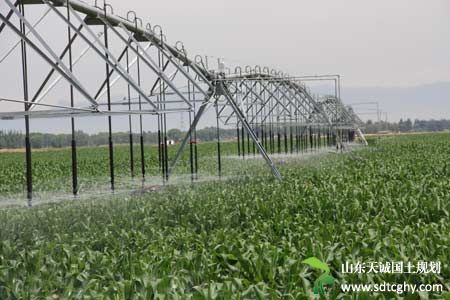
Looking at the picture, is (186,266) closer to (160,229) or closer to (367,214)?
(160,229)

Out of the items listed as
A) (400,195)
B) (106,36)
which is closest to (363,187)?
(400,195)

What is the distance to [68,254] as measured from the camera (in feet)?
18.7

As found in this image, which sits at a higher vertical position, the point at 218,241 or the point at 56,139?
the point at 56,139

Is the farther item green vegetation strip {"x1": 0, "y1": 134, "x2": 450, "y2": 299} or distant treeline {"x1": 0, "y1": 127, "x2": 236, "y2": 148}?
distant treeline {"x1": 0, "y1": 127, "x2": 236, "y2": 148}

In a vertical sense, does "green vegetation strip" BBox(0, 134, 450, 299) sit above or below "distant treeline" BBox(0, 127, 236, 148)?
below

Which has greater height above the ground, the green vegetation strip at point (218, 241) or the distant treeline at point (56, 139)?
the distant treeline at point (56, 139)

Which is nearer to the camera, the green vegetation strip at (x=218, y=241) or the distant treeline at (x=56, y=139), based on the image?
the green vegetation strip at (x=218, y=241)

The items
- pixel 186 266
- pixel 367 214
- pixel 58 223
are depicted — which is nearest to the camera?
pixel 186 266

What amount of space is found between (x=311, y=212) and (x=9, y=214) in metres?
4.02

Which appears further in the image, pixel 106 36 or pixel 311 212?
pixel 106 36

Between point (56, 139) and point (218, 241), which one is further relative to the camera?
point (56, 139)

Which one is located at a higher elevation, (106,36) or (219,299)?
(106,36)

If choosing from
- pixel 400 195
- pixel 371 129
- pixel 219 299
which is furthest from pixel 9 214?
pixel 371 129

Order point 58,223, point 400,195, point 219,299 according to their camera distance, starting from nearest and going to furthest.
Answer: point 219,299, point 58,223, point 400,195
